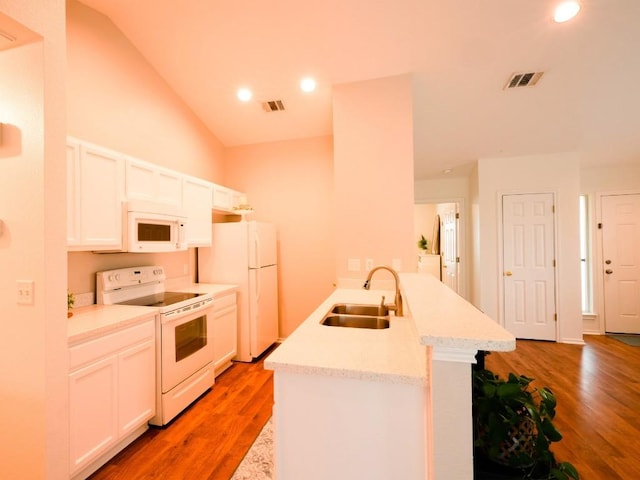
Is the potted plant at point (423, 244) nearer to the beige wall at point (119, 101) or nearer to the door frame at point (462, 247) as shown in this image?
the door frame at point (462, 247)

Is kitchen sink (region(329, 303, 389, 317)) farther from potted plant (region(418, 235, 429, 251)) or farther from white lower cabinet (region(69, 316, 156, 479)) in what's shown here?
potted plant (region(418, 235, 429, 251))

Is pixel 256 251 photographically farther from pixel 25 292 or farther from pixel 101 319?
pixel 25 292

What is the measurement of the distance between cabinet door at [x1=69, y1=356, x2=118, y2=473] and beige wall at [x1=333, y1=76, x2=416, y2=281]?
1.83m

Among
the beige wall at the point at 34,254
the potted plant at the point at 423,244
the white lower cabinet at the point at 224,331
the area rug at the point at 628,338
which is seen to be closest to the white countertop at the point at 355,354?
the beige wall at the point at 34,254

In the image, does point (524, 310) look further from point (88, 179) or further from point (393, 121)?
point (88, 179)

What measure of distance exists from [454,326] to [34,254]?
1950 millimetres

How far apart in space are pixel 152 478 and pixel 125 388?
21.8 inches

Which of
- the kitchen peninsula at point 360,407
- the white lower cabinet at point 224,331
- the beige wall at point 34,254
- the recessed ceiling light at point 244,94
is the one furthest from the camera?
the recessed ceiling light at point 244,94

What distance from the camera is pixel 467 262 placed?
473cm

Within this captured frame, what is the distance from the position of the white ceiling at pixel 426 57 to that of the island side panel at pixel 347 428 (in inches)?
96.7

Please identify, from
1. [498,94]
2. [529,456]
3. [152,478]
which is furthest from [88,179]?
[498,94]

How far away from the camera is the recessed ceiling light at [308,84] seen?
2731 mm

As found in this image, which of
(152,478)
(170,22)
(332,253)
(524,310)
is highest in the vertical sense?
(170,22)

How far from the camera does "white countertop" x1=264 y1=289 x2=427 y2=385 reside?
1.01 m
